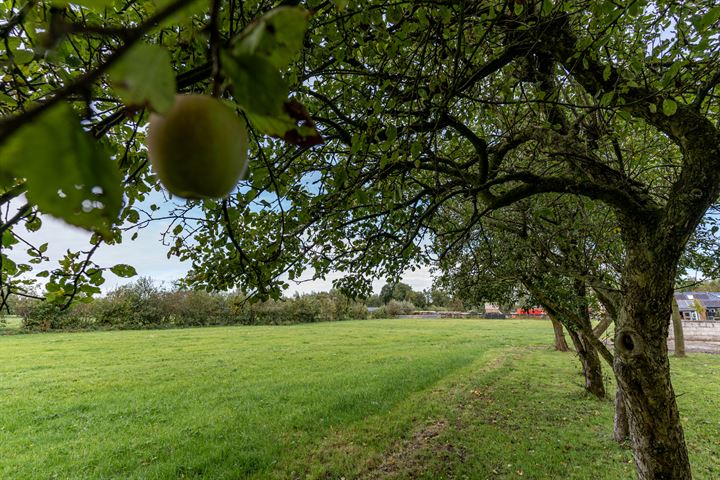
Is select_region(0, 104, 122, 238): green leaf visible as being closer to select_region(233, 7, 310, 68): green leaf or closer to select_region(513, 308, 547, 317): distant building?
select_region(233, 7, 310, 68): green leaf

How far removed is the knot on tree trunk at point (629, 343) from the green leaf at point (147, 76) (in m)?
4.31

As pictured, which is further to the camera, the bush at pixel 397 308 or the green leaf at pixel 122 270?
the bush at pixel 397 308

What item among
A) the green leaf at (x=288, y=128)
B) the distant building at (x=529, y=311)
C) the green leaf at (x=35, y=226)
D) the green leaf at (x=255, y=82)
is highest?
the green leaf at (x=35, y=226)

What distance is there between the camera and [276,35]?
1.54 feet

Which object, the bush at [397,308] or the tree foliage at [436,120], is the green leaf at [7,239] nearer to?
the tree foliage at [436,120]

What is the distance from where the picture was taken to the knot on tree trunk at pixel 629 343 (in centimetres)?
350

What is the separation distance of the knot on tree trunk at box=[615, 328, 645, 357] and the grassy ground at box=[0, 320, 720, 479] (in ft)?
11.6

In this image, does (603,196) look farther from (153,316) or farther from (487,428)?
(153,316)

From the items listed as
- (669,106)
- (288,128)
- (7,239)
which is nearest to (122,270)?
(7,239)

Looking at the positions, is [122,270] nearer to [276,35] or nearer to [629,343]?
[276,35]

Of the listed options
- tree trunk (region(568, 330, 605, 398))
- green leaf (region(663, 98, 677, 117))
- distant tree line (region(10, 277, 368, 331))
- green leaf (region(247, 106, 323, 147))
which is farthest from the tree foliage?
distant tree line (region(10, 277, 368, 331))

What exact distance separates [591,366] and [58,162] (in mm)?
11964

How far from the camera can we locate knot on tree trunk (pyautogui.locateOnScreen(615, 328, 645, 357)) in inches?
138

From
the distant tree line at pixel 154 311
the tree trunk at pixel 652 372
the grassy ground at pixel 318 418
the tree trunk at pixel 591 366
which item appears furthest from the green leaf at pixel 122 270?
the distant tree line at pixel 154 311
